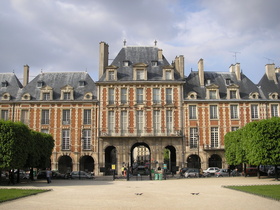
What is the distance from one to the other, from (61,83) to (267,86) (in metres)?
26.0

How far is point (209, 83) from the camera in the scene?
4428cm

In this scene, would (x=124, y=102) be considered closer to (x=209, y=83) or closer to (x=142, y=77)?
(x=142, y=77)

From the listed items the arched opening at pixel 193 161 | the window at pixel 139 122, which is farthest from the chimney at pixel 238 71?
the window at pixel 139 122

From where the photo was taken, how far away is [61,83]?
4447 cm

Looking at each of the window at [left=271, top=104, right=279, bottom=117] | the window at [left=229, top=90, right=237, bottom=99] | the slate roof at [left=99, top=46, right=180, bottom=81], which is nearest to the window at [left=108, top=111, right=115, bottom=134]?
the slate roof at [left=99, top=46, right=180, bottom=81]

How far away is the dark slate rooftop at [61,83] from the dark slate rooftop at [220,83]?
1205 cm

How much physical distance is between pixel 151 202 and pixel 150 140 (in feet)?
84.0

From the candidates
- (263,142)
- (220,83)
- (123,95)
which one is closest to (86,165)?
(123,95)

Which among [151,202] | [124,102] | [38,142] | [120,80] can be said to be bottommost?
[151,202]

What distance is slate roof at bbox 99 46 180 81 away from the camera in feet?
140

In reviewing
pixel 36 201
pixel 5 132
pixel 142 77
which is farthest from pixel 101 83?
pixel 36 201

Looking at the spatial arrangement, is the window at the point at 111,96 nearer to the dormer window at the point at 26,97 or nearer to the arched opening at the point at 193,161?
the dormer window at the point at 26,97

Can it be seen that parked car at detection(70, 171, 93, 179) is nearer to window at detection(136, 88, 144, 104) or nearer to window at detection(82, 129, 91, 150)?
window at detection(82, 129, 91, 150)

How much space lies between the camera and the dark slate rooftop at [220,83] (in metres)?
43.3
